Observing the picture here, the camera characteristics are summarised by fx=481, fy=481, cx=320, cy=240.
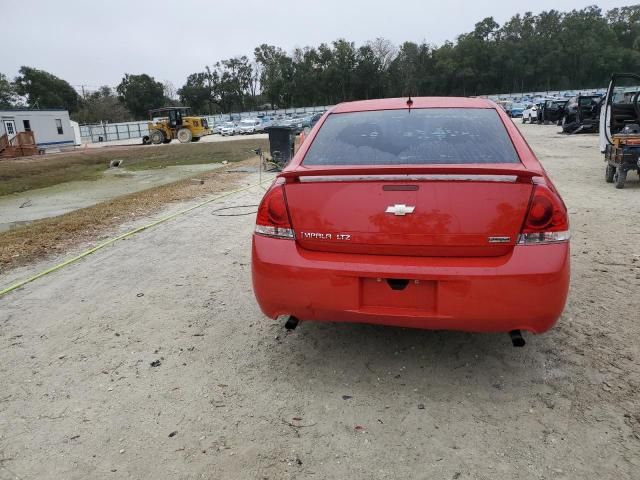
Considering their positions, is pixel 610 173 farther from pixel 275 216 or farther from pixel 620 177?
pixel 275 216

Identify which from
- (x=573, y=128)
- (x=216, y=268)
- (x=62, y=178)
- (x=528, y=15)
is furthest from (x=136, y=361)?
(x=528, y=15)

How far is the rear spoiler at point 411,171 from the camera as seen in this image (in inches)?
104

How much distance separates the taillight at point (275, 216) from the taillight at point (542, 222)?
1320mm

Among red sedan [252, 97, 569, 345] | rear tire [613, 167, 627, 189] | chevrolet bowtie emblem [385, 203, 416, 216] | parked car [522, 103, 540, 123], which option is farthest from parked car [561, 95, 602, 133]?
chevrolet bowtie emblem [385, 203, 416, 216]

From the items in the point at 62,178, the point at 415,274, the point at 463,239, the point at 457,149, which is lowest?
the point at 62,178

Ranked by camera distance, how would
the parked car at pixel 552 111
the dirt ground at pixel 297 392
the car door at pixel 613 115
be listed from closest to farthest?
the dirt ground at pixel 297 392 → the car door at pixel 613 115 → the parked car at pixel 552 111

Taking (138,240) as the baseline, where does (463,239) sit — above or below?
above

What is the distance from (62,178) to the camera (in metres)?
18.8

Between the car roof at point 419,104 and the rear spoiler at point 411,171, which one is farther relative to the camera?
the car roof at point 419,104

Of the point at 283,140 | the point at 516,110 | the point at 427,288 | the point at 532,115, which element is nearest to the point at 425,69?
the point at 516,110

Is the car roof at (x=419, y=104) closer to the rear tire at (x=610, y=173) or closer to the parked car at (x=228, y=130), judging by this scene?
the rear tire at (x=610, y=173)

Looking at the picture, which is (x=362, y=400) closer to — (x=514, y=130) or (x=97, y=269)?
(x=514, y=130)

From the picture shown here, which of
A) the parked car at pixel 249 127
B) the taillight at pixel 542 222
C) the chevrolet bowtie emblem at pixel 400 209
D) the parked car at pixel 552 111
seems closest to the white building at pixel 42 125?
the parked car at pixel 249 127

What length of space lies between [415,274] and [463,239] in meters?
0.32
